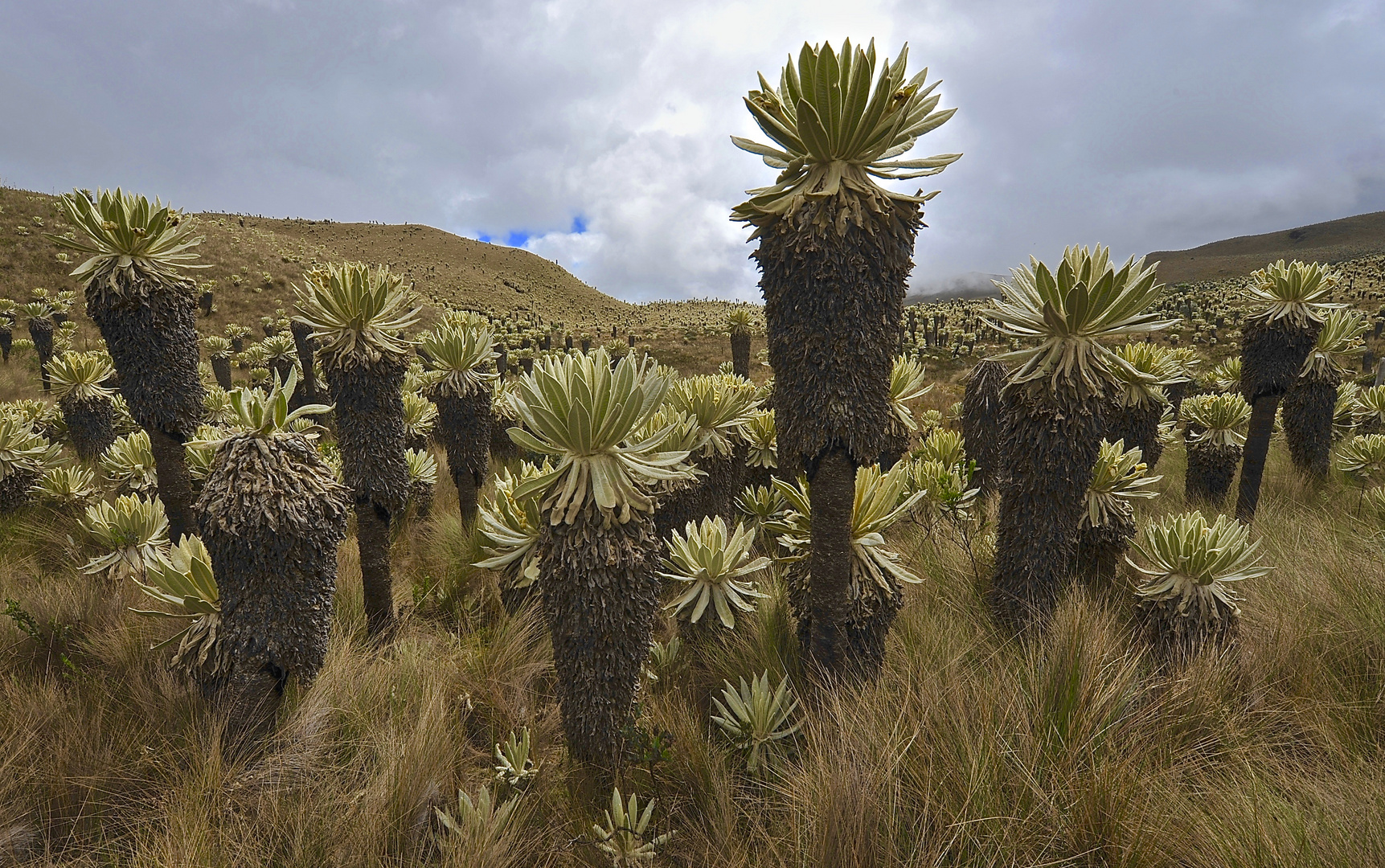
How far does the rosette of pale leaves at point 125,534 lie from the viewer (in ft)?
16.4

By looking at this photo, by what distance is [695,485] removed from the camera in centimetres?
471

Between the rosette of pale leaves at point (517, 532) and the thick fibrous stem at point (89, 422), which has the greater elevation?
the thick fibrous stem at point (89, 422)

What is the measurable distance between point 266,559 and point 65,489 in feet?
18.9

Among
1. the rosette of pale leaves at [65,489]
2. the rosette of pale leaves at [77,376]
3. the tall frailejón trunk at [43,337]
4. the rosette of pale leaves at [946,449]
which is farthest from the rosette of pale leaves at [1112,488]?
the tall frailejón trunk at [43,337]

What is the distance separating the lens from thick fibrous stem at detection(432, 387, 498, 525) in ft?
19.9

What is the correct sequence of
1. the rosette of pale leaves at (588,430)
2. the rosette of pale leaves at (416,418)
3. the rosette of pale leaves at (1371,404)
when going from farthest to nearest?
the rosette of pale leaves at (1371,404)
the rosette of pale leaves at (416,418)
the rosette of pale leaves at (588,430)

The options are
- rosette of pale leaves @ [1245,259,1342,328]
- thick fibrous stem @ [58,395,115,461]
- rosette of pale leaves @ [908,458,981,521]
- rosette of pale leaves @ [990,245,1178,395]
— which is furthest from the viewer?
thick fibrous stem @ [58,395,115,461]

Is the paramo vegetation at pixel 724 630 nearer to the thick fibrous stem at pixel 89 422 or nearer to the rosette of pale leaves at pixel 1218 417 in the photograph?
the rosette of pale leaves at pixel 1218 417

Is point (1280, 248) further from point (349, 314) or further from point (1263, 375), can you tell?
point (349, 314)

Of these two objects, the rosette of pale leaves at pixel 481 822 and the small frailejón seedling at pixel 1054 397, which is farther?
the small frailejón seedling at pixel 1054 397

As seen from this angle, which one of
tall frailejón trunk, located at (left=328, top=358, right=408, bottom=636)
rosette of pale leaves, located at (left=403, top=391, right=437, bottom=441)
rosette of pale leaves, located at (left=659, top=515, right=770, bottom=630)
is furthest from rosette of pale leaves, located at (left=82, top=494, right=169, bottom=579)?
rosette of pale leaves, located at (left=659, top=515, right=770, bottom=630)

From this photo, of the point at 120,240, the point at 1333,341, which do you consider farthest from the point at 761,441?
the point at 1333,341

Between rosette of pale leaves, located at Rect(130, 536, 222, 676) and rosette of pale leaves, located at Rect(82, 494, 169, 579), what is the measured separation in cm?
193

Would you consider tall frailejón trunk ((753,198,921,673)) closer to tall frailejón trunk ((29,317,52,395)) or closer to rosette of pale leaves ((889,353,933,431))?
rosette of pale leaves ((889,353,933,431))
